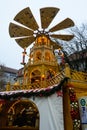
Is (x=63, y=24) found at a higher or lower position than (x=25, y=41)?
higher

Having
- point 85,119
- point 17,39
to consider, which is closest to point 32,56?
point 17,39

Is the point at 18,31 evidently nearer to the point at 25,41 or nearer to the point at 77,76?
the point at 25,41

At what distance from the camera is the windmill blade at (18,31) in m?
18.4

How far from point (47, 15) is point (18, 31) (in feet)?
8.59

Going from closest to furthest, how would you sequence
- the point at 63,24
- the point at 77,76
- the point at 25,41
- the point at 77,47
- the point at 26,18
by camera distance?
the point at 77,76 → the point at 26,18 → the point at 63,24 → the point at 25,41 → the point at 77,47

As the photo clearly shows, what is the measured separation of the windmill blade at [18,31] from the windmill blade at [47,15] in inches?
50.7

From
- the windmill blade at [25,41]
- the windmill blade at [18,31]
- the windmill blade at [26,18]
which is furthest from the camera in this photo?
the windmill blade at [25,41]

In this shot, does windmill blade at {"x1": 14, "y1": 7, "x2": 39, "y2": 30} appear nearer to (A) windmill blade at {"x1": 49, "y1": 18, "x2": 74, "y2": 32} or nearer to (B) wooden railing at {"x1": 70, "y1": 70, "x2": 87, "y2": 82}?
(A) windmill blade at {"x1": 49, "y1": 18, "x2": 74, "y2": 32}

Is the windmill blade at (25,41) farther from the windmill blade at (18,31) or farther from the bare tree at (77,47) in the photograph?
the bare tree at (77,47)

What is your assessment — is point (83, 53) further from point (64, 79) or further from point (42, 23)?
point (64, 79)

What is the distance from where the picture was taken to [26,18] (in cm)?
1831

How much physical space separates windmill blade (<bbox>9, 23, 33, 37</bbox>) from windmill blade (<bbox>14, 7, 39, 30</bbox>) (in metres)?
0.41

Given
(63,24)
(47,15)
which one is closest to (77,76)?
(63,24)

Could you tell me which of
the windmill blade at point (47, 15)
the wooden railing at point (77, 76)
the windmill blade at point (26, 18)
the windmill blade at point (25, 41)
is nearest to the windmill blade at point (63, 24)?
the windmill blade at point (47, 15)
